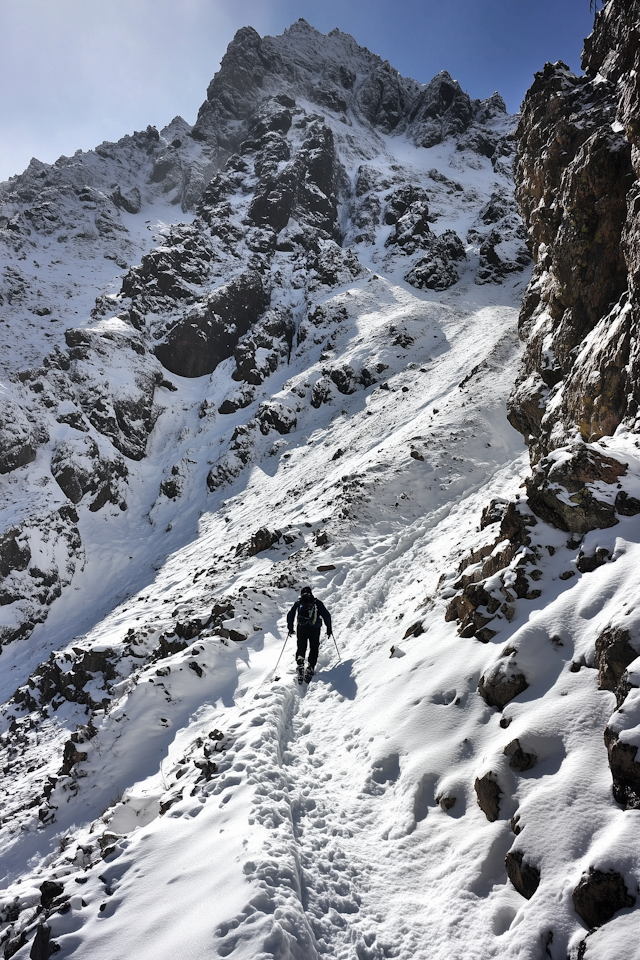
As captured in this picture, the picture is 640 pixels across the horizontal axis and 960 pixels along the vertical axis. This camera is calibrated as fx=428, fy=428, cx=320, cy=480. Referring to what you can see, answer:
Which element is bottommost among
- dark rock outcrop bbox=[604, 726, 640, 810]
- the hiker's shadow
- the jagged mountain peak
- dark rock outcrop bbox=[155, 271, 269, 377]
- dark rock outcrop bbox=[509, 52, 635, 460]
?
the hiker's shadow

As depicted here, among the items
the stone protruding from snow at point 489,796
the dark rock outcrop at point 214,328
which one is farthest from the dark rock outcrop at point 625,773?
the dark rock outcrop at point 214,328

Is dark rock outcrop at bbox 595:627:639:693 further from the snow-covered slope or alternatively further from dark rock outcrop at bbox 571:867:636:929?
dark rock outcrop at bbox 571:867:636:929

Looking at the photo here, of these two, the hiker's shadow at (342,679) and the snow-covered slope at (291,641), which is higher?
the snow-covered slope at (291,641)

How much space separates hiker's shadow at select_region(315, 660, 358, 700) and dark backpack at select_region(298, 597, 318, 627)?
3.52 feet

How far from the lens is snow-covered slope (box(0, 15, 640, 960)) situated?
3.87 m

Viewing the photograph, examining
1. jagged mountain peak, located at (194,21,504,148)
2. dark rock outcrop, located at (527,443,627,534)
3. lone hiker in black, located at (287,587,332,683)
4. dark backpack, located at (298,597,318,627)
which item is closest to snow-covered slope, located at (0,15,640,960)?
dark rock outcrop, located at (527,443,627,534)

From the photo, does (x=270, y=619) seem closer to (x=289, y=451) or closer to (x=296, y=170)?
(x=289, y=451)

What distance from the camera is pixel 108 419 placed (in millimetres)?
36312

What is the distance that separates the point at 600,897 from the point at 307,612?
21.8 ft

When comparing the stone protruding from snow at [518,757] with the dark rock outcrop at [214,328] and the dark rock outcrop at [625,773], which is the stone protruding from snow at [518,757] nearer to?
the dark rock outcrop at [625,773]

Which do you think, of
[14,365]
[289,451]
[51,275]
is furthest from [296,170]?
[289,451]

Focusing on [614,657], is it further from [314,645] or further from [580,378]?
[580,378]

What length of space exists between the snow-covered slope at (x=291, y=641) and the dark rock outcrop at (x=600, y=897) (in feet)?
0.23

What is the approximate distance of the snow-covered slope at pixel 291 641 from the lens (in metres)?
3.87
